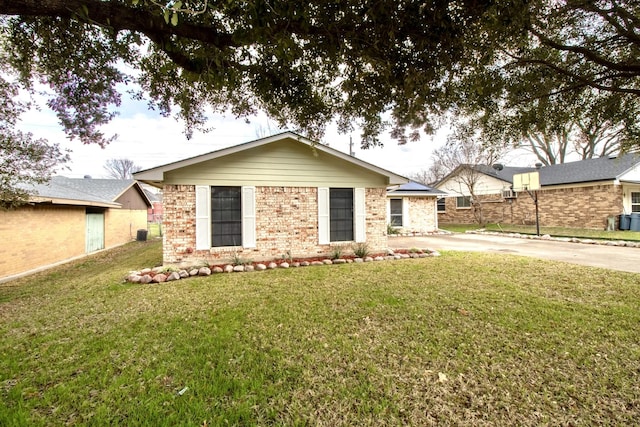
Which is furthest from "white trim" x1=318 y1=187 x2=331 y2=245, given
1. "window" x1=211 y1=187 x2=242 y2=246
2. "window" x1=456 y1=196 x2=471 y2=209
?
"window" x1=456 y1=196 x2=471 y2=209

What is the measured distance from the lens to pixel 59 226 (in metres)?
10.6

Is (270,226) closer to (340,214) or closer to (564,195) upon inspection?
(340,214)

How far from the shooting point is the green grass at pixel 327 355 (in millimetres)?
2207

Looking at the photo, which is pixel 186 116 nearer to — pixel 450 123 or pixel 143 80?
pixel 143 80

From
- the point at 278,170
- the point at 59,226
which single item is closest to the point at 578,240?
the point at 278,170

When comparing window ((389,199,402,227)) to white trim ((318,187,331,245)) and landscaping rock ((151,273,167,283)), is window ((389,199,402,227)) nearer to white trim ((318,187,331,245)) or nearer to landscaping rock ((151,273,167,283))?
white trim ((318,187,331,245))

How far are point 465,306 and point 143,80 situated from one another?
6.91m

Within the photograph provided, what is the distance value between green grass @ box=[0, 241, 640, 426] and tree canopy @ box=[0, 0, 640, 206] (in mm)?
3257

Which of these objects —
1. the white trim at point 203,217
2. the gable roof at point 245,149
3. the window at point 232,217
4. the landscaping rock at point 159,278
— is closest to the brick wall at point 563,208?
the gable roof at point 245,149

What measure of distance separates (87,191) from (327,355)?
1789 cm

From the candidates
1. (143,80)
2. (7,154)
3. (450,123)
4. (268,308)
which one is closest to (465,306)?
(268,308)

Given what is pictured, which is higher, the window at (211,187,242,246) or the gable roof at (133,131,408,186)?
the gable roof at (133,131,408,186)

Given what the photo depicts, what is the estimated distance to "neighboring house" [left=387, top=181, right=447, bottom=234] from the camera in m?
16.3

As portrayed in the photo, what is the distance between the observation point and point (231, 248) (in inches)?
308
